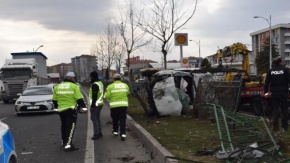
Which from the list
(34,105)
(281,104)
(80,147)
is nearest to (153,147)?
(80,147)

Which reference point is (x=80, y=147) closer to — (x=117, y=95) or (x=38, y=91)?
(x=117, y=95)

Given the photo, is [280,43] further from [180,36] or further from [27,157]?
[27,157]

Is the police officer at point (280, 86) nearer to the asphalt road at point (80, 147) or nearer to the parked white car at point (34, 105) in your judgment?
the asphalt road at point (80, 147)


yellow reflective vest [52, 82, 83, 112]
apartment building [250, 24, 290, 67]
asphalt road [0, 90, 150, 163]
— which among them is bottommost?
asphalt road [0, 90, 150, 163]

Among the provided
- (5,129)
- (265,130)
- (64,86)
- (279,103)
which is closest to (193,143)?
(265,130)

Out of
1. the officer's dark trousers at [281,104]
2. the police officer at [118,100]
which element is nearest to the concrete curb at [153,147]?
the police officer at [118,100]

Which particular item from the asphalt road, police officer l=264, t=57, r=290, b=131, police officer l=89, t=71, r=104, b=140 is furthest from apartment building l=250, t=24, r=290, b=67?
police officer l=89, t=71, r=104, b=140

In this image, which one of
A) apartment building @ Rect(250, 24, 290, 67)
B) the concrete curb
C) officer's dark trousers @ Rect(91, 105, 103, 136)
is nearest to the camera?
the concrete curb

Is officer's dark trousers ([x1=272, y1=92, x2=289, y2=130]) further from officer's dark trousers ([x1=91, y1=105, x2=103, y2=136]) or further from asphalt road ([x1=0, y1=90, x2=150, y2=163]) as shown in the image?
officer's dark trousers ([x1=91, y1=105, x2=103, y2=136])

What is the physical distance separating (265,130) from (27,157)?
15.4 ft

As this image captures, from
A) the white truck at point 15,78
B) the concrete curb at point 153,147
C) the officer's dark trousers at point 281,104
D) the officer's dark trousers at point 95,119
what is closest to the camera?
the concrete curb at point 153,147

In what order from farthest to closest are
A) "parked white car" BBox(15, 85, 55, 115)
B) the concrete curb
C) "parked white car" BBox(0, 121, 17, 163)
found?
"parked white car" BBox(15, 85, 55, 115)
the concrete curb
"parked white car" BBox(0, 121, 17, 163)

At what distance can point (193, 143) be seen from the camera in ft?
27.2

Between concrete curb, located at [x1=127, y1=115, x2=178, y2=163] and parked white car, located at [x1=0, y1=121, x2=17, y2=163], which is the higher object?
parked white car, located at [x1=0, y1=121, x2=17, y2=163]
